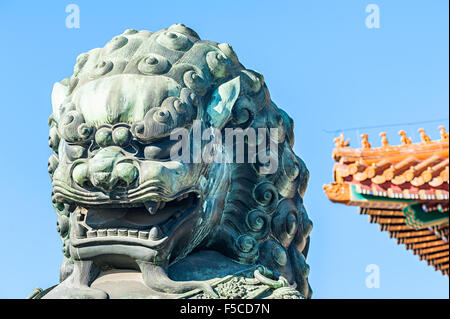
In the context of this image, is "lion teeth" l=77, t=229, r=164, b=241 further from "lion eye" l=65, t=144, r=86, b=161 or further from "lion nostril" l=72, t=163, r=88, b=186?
"lion eye" l=65, t=144, r=86, b=161

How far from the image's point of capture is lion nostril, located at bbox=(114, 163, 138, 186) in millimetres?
4660

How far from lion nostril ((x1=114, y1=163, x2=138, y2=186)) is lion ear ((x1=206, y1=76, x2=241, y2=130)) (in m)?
0.71

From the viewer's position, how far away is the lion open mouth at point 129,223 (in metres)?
4.79

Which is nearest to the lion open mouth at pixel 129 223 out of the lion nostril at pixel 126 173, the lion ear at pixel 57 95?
the lion nostril at pixel 126 173

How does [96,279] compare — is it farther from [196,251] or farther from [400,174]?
[400,174]

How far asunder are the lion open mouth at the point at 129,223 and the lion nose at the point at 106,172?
0.20 metres

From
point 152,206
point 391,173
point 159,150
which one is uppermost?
point 159,150

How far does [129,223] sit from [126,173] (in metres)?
0.35

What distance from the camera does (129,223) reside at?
4.84 m

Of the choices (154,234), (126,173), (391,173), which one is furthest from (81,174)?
(391,173)

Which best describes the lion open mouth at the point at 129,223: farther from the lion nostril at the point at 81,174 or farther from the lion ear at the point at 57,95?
the lion ear at the point at 57,95

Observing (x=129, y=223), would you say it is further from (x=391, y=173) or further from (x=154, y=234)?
(x=391, y=173)

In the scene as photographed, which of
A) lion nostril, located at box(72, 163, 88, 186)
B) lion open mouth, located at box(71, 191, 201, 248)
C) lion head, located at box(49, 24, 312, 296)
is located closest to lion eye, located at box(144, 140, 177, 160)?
lion head, located at box(49, 24, 312, 296)
